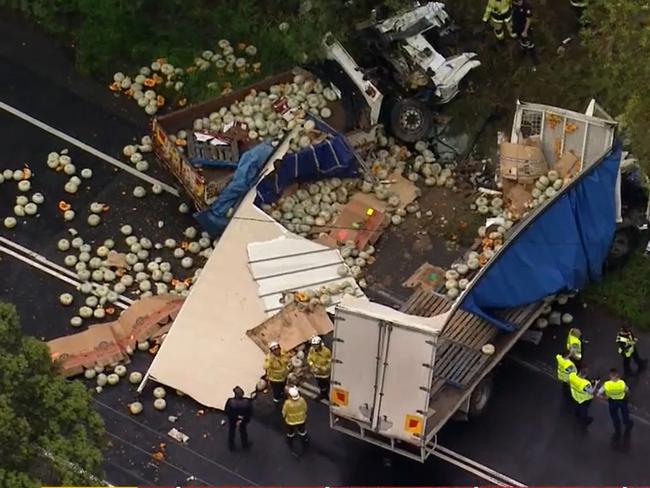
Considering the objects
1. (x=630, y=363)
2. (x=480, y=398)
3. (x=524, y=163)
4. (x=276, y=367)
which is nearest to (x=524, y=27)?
(x=524, y=163)

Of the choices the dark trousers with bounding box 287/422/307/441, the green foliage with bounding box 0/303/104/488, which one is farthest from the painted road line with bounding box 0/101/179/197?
the green foliage with bounding box 0/303/104/488

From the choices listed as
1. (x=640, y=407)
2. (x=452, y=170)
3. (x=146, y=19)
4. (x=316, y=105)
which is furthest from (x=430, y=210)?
(x=146, y=19)

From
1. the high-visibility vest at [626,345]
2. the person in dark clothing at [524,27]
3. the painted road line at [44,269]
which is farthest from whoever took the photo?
the person in dark clothing at [524,27]

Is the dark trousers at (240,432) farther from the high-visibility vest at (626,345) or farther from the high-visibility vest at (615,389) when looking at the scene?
the high-visibility vest at (626,345)

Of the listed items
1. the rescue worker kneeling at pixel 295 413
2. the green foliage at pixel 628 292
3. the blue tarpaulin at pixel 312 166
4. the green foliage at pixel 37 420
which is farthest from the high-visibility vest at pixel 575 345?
the green foliage at pixel 37 420

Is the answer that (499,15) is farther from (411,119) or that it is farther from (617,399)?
(617,399)

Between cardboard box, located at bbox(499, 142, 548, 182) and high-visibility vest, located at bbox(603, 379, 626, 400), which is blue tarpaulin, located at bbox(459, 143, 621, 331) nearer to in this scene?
cardboard box, located at bbox(499, 142, 548, 182)
